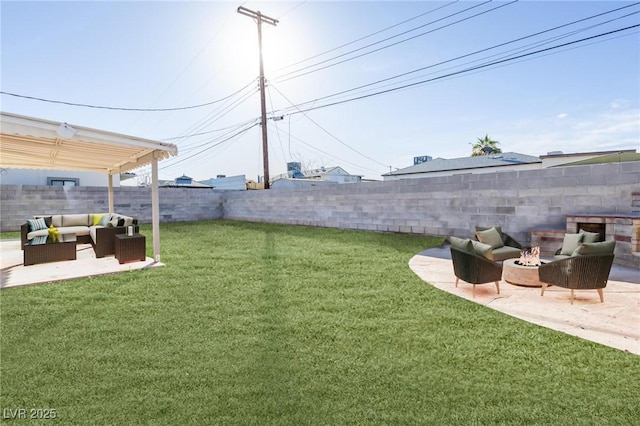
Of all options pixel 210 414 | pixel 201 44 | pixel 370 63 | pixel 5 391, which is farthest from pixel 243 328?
pixel 201 44

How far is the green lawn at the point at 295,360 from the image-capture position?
1.95 meters

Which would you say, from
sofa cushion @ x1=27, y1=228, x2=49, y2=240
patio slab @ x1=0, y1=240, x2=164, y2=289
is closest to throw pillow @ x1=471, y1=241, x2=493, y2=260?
patio slab @ x1=0, y1=240, x2=164, y2=289

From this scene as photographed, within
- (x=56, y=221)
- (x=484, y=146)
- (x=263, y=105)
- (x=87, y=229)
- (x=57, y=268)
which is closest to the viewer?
(x=57, y=268)

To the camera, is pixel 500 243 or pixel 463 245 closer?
pixel 463 245

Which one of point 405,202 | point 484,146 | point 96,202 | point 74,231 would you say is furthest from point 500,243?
point 484,146

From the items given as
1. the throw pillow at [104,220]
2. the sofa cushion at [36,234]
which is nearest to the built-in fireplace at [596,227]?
the throw pillow at [104,220]

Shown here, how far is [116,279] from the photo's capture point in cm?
510

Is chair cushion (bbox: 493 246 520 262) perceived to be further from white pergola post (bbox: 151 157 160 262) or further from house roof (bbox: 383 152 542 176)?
house roof (bbox: 383 152 542 176)

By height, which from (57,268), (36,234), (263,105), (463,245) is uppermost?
(263,105)

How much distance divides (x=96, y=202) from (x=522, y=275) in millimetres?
15995

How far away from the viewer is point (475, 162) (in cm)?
2303

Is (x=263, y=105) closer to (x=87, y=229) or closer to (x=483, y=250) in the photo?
(x=87, y=229)

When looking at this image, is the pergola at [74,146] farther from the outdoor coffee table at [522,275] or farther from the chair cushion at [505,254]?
the chair cushion at [505,254]

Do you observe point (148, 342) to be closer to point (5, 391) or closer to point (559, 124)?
point (5, 391)
